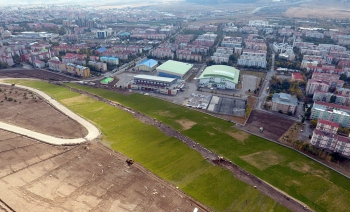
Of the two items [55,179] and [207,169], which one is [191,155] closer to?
[207,169]

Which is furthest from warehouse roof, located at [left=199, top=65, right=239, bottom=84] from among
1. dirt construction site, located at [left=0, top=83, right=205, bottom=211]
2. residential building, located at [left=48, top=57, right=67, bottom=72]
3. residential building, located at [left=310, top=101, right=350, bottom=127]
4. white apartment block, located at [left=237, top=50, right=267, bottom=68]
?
residential building, located at [left=48, top=57, right=67, bottom=72]

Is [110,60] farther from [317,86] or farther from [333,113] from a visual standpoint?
[333,113]

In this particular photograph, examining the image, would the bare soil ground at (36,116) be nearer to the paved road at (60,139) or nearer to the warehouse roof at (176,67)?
the paved road at (60,139)

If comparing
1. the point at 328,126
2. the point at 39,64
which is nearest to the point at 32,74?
the point at 39,64

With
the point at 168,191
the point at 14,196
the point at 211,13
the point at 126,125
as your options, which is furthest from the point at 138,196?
the point at 211,13

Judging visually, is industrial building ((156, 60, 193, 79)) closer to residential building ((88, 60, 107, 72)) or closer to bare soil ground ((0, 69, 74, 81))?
residential building ((88, 60, 107, 72))
